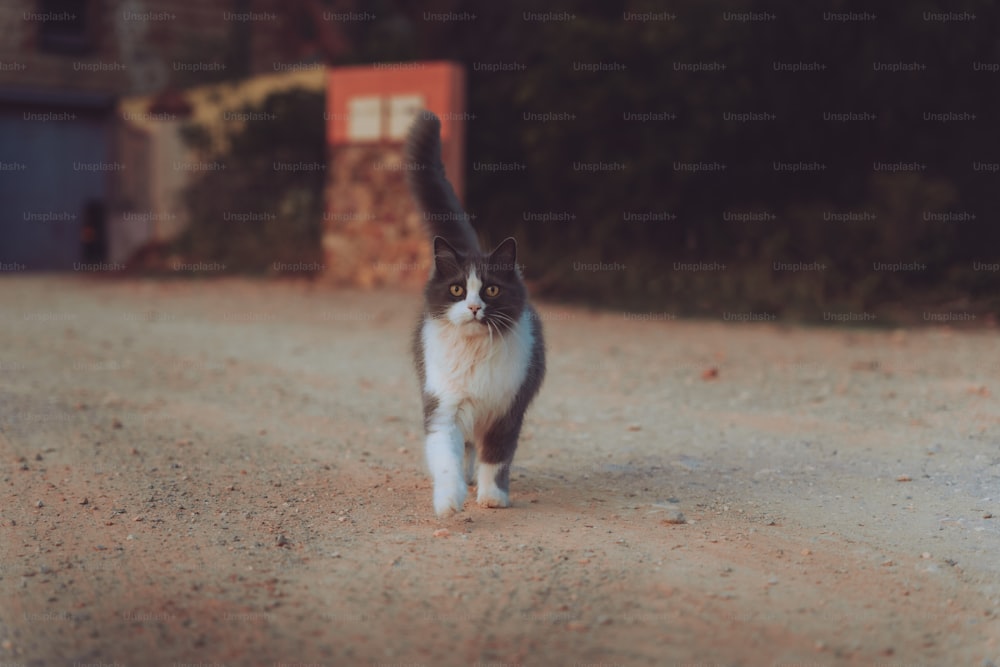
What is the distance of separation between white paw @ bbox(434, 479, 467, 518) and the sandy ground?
0.29ft

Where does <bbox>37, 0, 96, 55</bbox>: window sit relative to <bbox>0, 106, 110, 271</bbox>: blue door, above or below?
above

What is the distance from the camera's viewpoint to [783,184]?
13.1 m

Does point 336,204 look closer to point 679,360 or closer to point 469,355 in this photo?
point 679,360

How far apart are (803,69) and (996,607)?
9.59 metres

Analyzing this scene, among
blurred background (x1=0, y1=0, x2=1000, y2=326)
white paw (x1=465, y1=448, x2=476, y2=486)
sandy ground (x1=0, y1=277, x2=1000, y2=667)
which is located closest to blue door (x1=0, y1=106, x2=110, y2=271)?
blurred background (x1=0, y1=0, x2=1000, y2=326)

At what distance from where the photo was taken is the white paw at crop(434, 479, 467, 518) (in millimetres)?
4301

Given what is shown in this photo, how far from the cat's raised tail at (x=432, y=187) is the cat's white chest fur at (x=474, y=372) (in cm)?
70

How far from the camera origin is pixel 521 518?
175 inches

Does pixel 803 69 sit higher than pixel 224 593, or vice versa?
pixel 803 69

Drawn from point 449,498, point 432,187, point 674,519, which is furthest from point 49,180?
point 674,519

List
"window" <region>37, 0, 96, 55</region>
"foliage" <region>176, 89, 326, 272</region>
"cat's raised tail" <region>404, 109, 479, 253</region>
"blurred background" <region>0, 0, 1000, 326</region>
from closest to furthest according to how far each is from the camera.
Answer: "cat's raised tail" <region>404, 109, 479, 253</region>, "blurred background" <region>0, 0, 1000, 326</region>, "foliage" <region>176, 89, 326, 272</region>, "window" <region>37, 0, 96, 55</region>

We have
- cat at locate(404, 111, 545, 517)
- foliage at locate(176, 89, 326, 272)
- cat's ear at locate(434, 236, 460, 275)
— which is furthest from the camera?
foliage at locate(176, 89, 326, 272)

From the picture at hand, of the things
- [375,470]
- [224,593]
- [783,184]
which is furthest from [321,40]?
[224,593]

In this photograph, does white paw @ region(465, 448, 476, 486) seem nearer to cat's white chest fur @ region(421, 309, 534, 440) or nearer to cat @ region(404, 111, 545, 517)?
cat @ region(404, 111, 545, 517)
